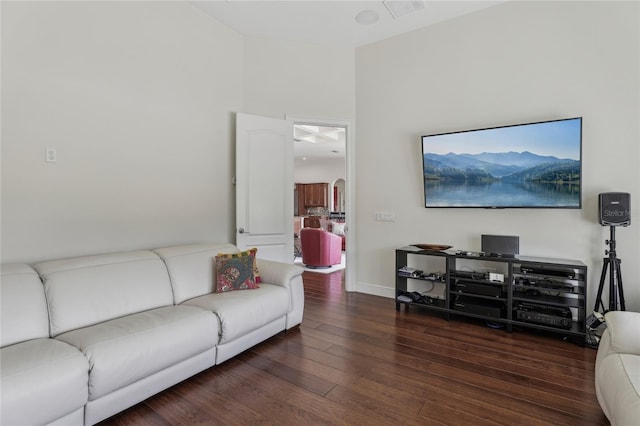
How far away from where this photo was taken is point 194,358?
85.0 inches

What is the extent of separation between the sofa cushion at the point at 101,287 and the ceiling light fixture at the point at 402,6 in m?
3.37

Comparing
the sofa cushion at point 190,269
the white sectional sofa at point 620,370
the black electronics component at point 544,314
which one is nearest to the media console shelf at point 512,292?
the black electronics component at point 544,314

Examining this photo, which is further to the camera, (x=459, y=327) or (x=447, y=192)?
(x=447, y=192)

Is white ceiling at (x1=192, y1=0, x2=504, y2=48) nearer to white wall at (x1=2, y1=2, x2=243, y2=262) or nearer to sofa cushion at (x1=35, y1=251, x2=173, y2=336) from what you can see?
white wall at (x1=2, y1=2, x2=243, y2=262)

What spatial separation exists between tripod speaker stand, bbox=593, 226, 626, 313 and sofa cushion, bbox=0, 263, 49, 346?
407cm

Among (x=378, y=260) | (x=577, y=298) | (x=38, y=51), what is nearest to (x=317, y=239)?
(x=378, y=260)

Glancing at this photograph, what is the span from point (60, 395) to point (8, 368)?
0.80 feet

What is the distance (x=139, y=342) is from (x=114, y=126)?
6.46 ft

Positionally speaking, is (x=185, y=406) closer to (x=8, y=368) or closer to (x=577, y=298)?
(x=8, y=368)

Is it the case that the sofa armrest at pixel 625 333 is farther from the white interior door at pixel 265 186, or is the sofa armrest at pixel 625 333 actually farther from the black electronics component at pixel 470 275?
the white interior door at pixel 265 186

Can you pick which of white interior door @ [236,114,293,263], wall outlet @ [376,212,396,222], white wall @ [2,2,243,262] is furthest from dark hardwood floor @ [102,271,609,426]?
white wall @ [2,2,243,262]

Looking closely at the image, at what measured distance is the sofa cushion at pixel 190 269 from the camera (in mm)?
2646

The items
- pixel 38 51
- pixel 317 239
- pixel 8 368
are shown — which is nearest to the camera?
pixel 8 368

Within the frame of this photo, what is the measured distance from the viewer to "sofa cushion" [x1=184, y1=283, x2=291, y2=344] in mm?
2307
